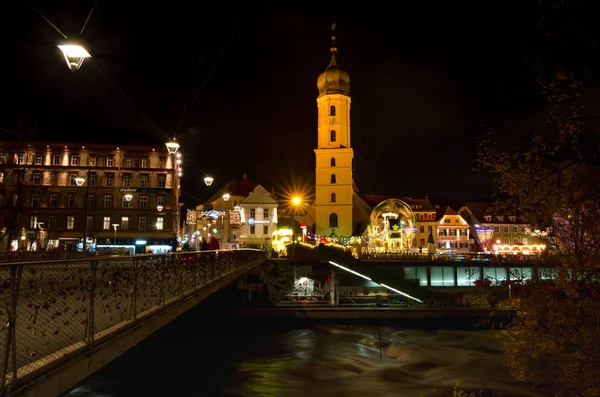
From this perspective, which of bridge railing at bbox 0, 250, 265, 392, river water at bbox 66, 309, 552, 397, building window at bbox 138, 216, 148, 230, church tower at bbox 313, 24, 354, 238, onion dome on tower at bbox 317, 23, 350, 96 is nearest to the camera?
bridge railing at bbox 0, 250, 265, 392

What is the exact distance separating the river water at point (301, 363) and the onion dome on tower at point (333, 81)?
46.2 meters

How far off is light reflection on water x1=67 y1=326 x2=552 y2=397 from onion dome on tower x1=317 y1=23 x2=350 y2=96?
47.7 m

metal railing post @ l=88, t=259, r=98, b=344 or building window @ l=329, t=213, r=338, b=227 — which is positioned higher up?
building window @ l=329, t=213, r=338, b=227

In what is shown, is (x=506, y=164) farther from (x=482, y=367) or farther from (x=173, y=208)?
(x=173, y=208)

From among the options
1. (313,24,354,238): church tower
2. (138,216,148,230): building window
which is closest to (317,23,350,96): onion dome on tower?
(313,24,354,238): church tower

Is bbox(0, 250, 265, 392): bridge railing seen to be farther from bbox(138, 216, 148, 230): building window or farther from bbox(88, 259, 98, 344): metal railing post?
bbox(138, 216, 148, 230): building window

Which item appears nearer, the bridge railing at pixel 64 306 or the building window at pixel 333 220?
the bridge railing at pixel 64 306

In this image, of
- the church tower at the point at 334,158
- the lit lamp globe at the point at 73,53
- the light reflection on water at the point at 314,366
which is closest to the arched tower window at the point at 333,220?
the church tower at the point at 334,158

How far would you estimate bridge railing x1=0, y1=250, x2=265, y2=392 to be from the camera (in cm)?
588

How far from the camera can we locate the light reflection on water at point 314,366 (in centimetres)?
2062

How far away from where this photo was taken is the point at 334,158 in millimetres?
73875

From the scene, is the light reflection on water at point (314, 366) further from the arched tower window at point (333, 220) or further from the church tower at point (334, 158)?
the church tower at point (334, 158)

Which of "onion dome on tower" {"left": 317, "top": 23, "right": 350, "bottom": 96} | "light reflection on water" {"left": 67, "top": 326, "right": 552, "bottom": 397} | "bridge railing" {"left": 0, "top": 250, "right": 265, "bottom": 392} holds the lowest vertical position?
"light reflection on water" {"left": 67, "top": 326, "right": 552, "bottom": 397}

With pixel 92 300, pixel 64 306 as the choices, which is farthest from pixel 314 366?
pixel 64 306
